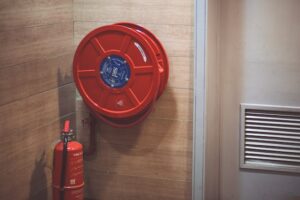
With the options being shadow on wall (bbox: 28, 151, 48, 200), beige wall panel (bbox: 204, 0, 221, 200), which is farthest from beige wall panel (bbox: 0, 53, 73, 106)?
beige wall panel (bbox: 204, 0, 221, 200)

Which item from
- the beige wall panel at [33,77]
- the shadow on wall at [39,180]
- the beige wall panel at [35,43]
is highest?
the beige wall panel at [35,43]

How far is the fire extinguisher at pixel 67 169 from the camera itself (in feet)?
9.80

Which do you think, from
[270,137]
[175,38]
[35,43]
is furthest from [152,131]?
[35,43]

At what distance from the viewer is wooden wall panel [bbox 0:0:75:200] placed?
2840 mm

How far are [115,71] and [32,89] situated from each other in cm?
44

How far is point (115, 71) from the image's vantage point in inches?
123

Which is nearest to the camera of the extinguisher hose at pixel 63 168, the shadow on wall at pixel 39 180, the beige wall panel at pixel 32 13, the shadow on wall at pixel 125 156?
the beige wall panel at pixel 32 13

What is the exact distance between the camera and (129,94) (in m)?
3.12

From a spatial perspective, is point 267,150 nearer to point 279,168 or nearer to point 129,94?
point 279,168

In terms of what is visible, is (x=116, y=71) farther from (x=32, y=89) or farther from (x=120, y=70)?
(x=32, y=89)

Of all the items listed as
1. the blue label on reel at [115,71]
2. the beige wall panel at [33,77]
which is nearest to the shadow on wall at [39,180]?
the beige wall panel at [33,77]

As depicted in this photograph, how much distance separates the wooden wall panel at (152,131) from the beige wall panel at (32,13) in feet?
0.43

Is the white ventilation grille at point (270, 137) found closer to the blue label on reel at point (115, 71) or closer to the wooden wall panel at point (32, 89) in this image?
the blue label on reel at point (115, 71)

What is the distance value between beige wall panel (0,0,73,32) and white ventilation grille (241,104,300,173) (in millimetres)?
1150
